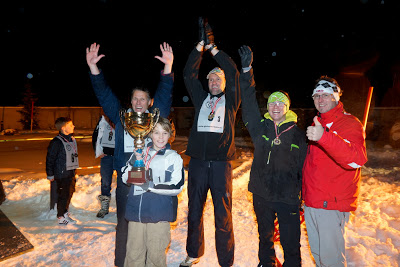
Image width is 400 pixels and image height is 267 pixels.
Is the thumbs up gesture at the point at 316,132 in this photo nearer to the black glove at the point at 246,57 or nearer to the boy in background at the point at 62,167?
the black glove at the point at 246,57

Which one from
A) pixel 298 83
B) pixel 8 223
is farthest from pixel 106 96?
pixel 298 83

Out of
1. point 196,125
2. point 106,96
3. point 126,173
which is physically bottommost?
Result: point 126,173

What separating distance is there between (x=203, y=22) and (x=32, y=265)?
354cm

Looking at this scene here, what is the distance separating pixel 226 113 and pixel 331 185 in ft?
4.53

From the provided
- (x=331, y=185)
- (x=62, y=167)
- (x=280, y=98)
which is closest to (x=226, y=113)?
(x=280, y=98)

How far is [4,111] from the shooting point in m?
29.9

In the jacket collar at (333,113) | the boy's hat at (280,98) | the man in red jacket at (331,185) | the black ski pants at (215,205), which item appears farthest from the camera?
the black ski pants at (215,205)

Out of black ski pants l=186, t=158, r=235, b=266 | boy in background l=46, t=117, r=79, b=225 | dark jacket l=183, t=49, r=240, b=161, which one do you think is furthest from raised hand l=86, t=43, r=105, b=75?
boy in background l=46, t=117, r=79, b=225

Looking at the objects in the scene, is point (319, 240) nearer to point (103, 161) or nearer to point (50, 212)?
point (103, 161)

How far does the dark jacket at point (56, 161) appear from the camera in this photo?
4.45m

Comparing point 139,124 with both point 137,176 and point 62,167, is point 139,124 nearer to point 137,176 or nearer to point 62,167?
point 137,176

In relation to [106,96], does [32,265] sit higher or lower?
lower

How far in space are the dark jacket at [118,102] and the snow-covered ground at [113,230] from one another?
1347mm

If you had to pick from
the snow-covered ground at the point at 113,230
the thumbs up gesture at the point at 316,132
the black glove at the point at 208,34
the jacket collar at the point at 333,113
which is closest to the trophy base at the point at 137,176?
the snow-covered ground at the point at 113,230
